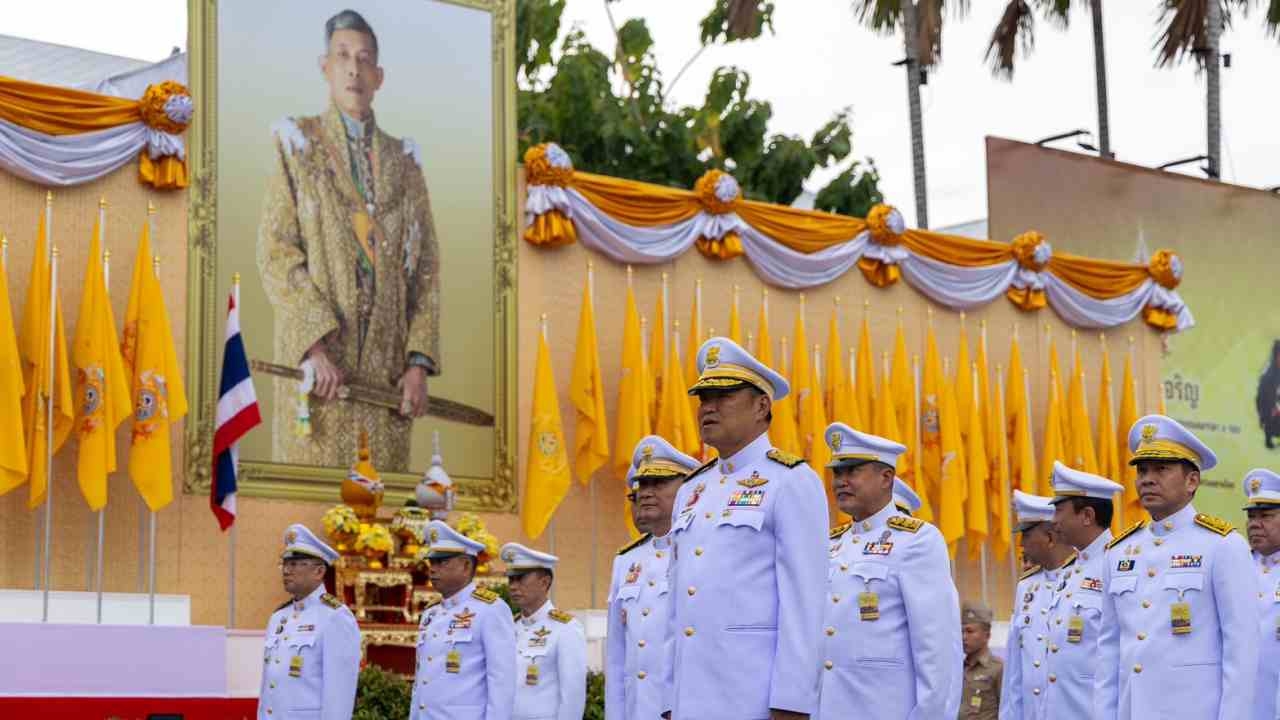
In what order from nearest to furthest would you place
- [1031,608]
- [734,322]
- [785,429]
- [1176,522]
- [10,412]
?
1. [1176,522]
2. [1031,608]
3. [10,412]
4. [785,429]
5. [734,322]

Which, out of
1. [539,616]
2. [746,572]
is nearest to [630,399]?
[539,616]

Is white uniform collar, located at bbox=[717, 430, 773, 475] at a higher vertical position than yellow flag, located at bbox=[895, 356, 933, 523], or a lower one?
lower

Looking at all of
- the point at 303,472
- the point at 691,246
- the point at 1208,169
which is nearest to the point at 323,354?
the point at 303,472

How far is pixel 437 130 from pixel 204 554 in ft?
12.1

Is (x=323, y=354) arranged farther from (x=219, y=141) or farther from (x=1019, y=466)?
(x=1019, y=466)

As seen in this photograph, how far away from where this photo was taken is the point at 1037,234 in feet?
58.5

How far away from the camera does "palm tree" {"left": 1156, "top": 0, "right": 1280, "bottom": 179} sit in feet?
70.0

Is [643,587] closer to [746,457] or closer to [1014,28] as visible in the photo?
[746,457]

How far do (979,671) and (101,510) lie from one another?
6435mm

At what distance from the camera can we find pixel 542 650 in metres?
8.44

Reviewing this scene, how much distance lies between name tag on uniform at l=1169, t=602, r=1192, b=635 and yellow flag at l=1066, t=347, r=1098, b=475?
1155cm

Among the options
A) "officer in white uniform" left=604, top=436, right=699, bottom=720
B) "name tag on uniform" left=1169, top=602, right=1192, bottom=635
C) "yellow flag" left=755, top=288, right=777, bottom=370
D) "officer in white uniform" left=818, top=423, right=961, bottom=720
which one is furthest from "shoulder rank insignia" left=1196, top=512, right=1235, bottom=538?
"yellow flag" left=755, top=288, right=777, bottom=370

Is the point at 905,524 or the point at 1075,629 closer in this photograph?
the point at 905,524

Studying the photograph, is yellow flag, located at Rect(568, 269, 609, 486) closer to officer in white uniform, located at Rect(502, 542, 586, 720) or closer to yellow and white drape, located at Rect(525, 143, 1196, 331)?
yellow and white drape, located at Rect(525, 143, 1196, 331)
